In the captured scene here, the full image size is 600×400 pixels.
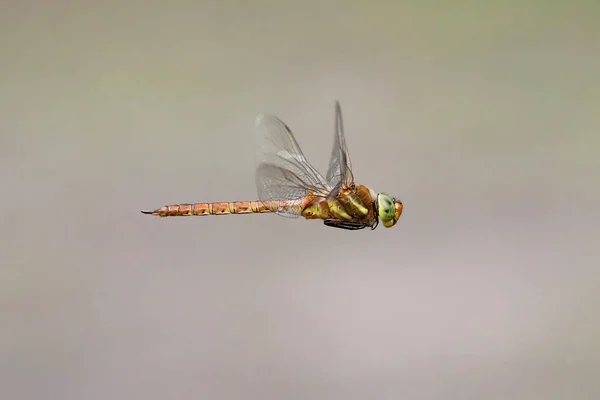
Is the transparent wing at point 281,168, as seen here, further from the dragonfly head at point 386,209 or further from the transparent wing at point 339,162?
the dragonfly head at point 386,209

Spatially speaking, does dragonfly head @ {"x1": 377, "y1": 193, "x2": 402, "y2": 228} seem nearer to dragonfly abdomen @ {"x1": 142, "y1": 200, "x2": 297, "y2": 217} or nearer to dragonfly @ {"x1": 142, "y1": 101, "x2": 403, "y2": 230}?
dragonfly @ {"x1": 142, "y1": 101, "x2": 403, "y2": 230}

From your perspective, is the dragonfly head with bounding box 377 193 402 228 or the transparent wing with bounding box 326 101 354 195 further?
the dragonfly head with bounding box 377 193 402 228

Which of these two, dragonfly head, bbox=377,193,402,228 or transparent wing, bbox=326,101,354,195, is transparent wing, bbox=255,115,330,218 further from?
dragonfly head, bbox=377,193,402,228

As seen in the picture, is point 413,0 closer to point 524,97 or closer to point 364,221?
point 524,97

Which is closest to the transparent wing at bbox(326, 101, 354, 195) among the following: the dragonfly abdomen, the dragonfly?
the dragonfly

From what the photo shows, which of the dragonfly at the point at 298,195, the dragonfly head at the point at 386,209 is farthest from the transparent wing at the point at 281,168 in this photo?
the dragonfly head at the point at 386,209

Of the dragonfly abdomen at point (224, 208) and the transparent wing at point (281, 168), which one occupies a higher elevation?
the transparent wing at point (281, 168)

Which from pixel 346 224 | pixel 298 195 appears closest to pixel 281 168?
pixel 298 195

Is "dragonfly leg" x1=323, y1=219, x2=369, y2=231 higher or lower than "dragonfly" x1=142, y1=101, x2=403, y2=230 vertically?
lower

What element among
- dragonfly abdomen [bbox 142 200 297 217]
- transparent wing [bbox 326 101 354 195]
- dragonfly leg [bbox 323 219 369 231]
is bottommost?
dragonfly leg [bbox 323 219 369 231]
